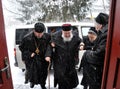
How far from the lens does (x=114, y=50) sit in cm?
215

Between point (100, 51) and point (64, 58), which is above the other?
point (100, 51)

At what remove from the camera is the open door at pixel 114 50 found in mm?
2071

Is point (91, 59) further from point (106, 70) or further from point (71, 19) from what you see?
point (71, 19)

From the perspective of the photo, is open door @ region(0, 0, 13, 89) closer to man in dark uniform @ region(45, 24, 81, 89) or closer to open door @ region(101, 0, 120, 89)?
open door @ region(101, 0, 120, 89)

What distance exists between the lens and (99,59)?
3.42 metres

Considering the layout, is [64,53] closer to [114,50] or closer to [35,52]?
[35,52]

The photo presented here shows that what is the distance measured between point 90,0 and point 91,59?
29.9 feet

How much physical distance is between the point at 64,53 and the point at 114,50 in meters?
2.73

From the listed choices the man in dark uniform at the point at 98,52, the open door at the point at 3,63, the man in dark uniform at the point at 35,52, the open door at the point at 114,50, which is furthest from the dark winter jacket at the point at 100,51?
the man in dark uniform at the point at 35,52

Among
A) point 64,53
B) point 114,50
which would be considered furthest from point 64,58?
point 114,50

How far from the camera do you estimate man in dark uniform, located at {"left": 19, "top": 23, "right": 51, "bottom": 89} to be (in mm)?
5102

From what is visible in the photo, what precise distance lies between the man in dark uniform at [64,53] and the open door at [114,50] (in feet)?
8.24

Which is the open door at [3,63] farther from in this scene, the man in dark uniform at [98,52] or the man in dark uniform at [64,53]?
the man in dark uniform at [64,53]

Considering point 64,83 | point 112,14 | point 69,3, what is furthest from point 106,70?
point 69,3
